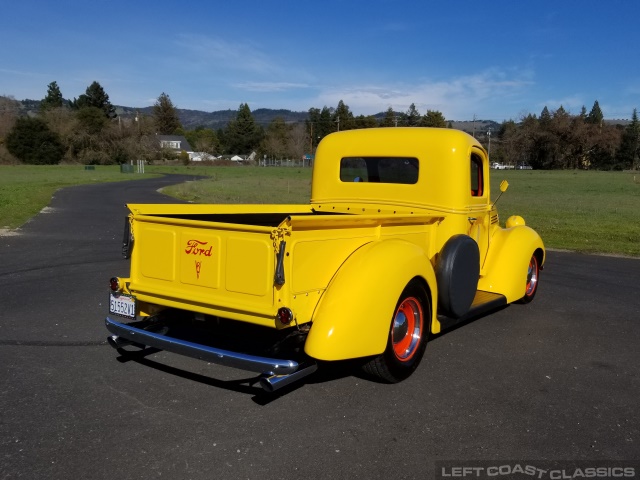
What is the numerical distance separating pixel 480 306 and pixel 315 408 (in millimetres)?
2413

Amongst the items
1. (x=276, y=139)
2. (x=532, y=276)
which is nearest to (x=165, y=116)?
(x=276, y=139)

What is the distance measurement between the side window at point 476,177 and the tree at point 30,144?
83.2 metres

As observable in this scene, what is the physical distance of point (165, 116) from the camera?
137875 mm

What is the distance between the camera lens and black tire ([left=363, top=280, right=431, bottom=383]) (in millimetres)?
4309

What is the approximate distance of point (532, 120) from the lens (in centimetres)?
10075

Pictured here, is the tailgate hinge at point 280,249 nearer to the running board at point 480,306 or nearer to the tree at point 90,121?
the running board at point 480,306

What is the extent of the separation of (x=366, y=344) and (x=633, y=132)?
369 ft

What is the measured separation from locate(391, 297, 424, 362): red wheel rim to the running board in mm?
474

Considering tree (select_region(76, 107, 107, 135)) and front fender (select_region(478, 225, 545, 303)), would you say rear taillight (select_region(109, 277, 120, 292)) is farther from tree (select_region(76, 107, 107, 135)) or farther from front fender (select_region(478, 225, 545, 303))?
tree (select_region(76, 107, 107, 135))

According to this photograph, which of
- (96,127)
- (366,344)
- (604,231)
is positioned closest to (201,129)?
(96,127)

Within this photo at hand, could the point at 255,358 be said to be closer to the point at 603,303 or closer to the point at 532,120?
the point at 603,303

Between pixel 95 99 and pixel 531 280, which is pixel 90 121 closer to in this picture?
pixel 95 99


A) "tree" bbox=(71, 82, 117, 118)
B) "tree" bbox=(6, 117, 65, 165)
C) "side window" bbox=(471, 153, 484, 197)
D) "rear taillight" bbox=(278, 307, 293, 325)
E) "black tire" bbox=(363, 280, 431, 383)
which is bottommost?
"black tire" bbox=(363, 280, 431, 383)

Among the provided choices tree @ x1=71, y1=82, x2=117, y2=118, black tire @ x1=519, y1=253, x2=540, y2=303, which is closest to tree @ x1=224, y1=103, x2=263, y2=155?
tree @ x1=71, y1=82, x2=117, y2=118
